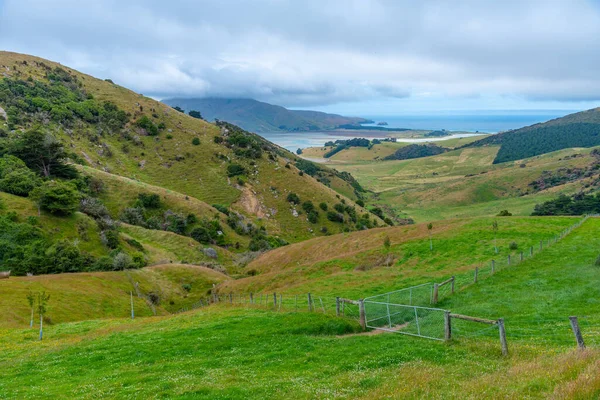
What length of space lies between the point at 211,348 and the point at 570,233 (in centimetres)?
4037

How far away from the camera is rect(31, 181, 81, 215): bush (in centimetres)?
6303

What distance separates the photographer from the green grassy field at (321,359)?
10.4m

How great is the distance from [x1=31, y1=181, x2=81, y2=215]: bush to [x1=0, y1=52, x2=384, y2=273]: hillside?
0.23 m

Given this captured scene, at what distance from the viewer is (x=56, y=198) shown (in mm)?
63219

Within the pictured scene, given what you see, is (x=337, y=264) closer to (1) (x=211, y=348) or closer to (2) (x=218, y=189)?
(1) (x=211, y=348)

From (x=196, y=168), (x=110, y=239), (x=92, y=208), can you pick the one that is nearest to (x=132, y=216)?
(x=92, y=208)

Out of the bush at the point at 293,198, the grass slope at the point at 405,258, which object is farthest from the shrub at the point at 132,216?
the bush at the point at 293,198

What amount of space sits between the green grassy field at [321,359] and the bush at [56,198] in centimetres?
4158

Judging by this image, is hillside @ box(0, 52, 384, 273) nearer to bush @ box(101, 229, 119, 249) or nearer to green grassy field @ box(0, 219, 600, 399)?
bush @ box(101, 229, 119, 249)

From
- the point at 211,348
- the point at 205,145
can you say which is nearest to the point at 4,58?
the point at 205,145

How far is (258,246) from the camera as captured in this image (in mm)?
93750

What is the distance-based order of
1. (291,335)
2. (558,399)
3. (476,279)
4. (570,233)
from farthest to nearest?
1. (570,233)
2. (476,279)
3. (291,335)
4. (558,399)

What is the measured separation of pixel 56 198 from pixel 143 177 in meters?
61.7

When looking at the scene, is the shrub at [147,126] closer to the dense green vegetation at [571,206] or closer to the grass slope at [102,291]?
the grass slope at [102,291]
